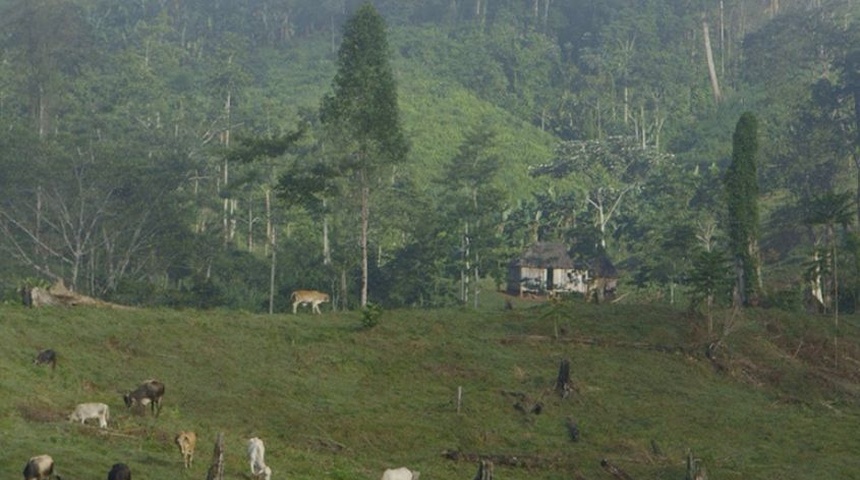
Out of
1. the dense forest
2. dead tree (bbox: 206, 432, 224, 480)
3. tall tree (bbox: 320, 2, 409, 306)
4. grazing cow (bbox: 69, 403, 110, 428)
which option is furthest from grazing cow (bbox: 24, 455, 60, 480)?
tall tree (bbox: 320, 2, 409, 306)

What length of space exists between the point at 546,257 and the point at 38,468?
68.3 metres

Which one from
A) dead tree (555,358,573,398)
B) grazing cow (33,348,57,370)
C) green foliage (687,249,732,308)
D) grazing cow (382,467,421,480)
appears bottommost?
grazing cow (382,467,421,480)

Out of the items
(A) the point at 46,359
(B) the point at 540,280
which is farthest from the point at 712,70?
(A) the point at 46,359

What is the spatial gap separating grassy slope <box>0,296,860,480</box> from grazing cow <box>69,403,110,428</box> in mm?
672

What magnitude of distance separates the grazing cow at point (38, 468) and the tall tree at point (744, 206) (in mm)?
50691

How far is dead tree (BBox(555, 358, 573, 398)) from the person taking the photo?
48.0 meters

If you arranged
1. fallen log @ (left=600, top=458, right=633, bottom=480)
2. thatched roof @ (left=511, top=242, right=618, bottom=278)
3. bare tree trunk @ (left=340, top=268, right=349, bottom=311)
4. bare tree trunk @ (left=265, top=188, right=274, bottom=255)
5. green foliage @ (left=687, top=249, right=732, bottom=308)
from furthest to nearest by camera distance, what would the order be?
1. thatched roof @ (left=511, top=242, right=618, bottom=278)
2. bare tree trunk @ (left=265, top=188, right=274, bottom=255)
3. bare tree trunk @ (left=340, top=268, right=349, bottom=311)
4. green foliage @ (left=687, top=249, right=732, bottom=308)
5. fallen log @ (left=600, top=458, right=633, bottom=480)

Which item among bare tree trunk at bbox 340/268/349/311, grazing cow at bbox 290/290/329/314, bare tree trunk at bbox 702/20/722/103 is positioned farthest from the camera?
bare tree trunk at bbox 702/20/722/103

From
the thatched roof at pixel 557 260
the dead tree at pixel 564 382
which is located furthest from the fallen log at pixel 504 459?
the thatched roof at pixel 557 260

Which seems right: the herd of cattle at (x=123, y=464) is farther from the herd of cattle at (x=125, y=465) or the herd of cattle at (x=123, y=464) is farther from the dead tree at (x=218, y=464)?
the dead tree at (x=218, y=464)

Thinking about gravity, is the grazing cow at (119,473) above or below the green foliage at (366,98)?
below

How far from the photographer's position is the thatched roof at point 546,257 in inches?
3583

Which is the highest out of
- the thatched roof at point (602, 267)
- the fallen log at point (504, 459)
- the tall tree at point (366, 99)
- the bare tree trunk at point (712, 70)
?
the bare tree trunk at point (712, 70)

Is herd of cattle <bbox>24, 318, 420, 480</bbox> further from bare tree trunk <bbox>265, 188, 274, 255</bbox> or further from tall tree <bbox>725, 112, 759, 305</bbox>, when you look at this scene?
bare tree trunk <bbox>265, 188, 274, 255</bbox>
